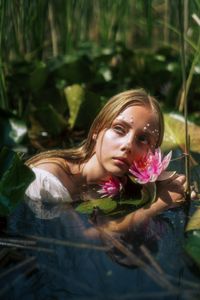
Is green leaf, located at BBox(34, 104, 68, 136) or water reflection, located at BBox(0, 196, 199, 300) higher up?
water reflection, located at BBox(0, 196, 199, 300)

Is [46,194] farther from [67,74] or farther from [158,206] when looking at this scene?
[67,74]

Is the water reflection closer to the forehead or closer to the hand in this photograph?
the hand

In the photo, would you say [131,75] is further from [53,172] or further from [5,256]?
[5,256]

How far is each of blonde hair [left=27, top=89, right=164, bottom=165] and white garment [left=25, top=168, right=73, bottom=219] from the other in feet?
0.55

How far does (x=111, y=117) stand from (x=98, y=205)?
29cm

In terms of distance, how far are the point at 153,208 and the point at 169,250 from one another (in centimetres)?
22

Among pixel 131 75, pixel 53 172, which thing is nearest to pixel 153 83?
pixel 131 75

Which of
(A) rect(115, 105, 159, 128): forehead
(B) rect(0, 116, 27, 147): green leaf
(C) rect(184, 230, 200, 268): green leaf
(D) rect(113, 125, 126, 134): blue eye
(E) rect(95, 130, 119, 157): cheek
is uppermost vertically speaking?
(A) rect(115, 105, 159, 128): forehead

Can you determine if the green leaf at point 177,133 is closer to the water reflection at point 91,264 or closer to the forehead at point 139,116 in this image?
the forehead at point 139,116

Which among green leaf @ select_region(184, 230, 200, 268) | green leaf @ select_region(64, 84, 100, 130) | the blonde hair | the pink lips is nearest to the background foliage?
green leaf @ select_region(64, 84, 100, 130)

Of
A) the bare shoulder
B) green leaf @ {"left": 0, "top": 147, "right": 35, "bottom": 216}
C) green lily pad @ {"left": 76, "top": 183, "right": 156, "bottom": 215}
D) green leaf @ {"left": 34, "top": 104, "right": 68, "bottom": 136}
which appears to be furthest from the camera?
green leaf @ {"left": 34, "top": 104, "right": 68, "bottom": 136}

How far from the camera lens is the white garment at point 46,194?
1.49 metres

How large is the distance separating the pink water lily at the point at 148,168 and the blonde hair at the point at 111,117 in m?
0.14

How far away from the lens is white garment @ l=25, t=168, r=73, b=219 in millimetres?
1486
